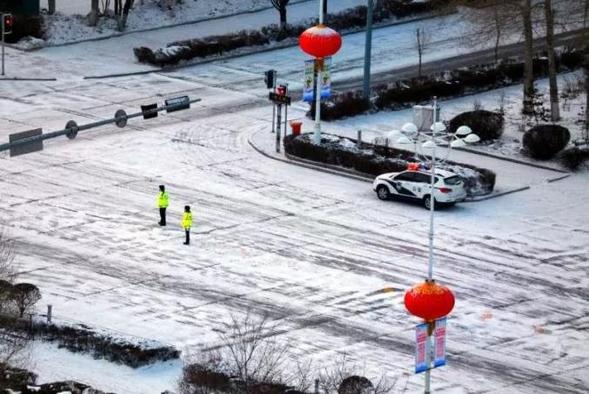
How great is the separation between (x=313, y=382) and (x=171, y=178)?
66.2 ft

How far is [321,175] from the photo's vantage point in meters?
60.8

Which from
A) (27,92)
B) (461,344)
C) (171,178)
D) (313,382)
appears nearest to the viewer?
(313,382)

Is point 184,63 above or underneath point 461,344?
above

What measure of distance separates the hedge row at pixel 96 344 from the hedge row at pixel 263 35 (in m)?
35.2

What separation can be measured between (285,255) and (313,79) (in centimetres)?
1540

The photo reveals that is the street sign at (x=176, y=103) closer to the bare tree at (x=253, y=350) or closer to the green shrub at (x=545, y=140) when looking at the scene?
the bare tree at (x=253, y=350)

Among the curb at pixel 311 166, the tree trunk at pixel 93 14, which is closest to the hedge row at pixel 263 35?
the tree trunk at pixel 93 14

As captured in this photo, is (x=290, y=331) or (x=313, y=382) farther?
(x=290, y=331)

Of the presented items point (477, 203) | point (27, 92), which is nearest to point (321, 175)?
point (477, 203)

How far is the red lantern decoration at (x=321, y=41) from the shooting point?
61.8 metres

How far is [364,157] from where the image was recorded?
60.3 m

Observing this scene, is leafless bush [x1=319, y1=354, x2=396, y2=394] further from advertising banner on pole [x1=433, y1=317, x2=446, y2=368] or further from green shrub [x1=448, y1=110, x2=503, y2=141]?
green shrub [x1=448, y1=110, x2=503, y2=141]

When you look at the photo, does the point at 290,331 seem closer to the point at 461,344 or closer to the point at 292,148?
the point at 461,344

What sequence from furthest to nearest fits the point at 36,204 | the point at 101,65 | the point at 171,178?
the point at 101,65
the point at 171,178
the point at 36,204
